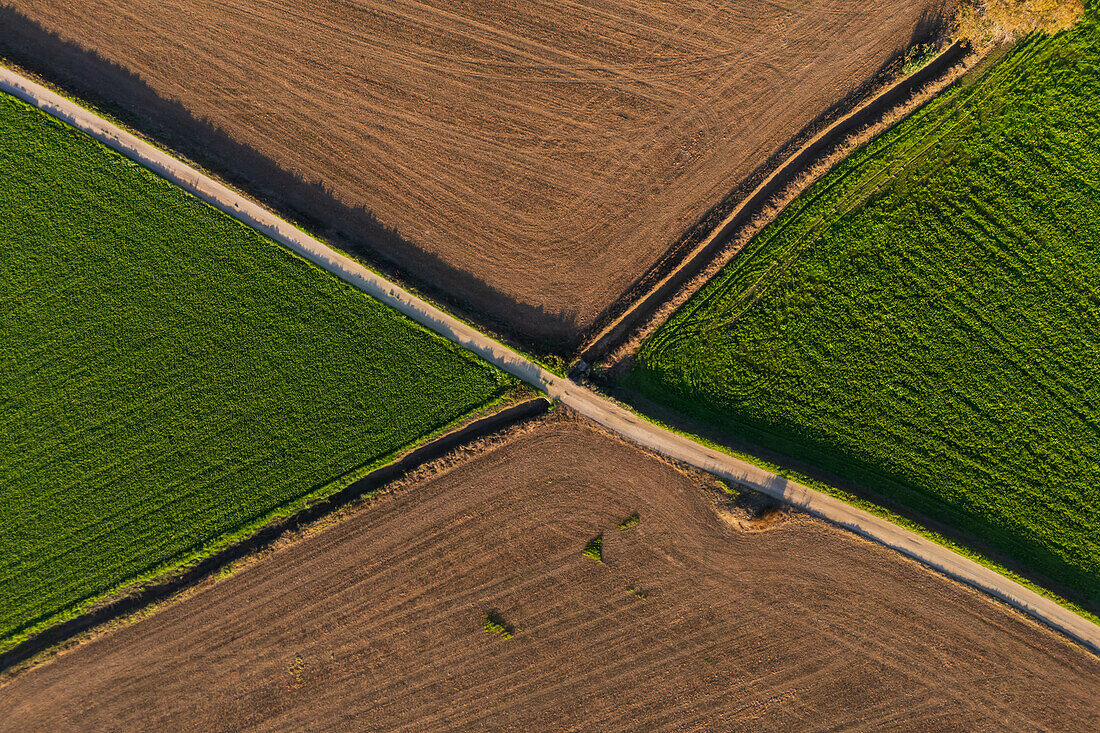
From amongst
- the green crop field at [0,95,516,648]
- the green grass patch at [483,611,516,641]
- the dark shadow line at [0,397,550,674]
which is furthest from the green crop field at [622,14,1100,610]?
the green grass patch at [483,611,516,641]

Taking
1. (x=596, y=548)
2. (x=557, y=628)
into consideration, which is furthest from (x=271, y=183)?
(x=557, y=628)

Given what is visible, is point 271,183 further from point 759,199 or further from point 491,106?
point 759,199

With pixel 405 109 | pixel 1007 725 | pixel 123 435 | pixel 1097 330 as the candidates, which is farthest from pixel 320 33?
pixel 1007 725

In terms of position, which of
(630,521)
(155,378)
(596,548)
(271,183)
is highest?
(271,183)

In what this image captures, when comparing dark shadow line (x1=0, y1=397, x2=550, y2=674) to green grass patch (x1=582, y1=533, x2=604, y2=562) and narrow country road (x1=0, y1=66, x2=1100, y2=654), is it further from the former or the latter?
green grass patch (x1=582, y1=533, x2=604, y2=562)

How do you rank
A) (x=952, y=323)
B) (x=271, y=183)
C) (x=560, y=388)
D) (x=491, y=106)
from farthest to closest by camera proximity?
(x=271, y=183)
(x=491, y=106)
(x=560, y=388)
(x=952, y=323)

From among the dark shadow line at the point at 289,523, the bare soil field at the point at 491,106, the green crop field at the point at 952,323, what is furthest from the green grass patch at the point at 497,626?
the bare soil field at the point at 491,106
